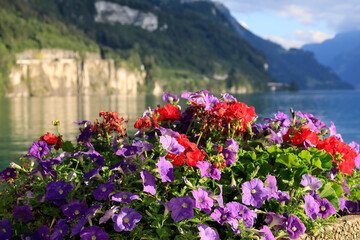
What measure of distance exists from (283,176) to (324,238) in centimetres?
60

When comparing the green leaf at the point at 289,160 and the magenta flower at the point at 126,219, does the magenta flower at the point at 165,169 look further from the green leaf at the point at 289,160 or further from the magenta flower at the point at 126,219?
the green leaf at the point at 289,160

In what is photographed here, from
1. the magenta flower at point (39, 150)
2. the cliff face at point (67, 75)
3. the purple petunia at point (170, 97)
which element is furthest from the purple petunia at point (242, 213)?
the cliff face at point (67, 75)

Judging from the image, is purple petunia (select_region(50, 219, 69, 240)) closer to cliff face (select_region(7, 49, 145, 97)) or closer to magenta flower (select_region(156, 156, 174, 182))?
magenta flower (select_region(156, 156, 174, 182))

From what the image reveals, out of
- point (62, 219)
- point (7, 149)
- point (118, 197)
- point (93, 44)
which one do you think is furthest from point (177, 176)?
point (93, 44)

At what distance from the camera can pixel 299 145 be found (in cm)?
379

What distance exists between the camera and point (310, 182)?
3109 mm

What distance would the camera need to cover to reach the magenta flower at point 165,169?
274cm

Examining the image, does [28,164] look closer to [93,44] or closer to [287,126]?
[287,126]

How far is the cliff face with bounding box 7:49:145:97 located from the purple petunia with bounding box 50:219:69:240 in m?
150

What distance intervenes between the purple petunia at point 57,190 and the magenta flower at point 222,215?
107 centimetres

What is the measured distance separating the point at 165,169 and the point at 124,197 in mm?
336

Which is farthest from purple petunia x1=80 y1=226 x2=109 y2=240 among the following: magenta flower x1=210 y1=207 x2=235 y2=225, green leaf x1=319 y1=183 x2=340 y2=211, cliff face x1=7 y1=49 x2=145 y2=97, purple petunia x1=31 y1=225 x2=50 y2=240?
cliff face x1=7 y1=49 x2=145 y2=97

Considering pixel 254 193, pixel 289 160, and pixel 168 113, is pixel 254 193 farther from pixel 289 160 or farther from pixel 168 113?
pixel 168 113

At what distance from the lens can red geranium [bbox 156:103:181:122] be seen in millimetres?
3756
